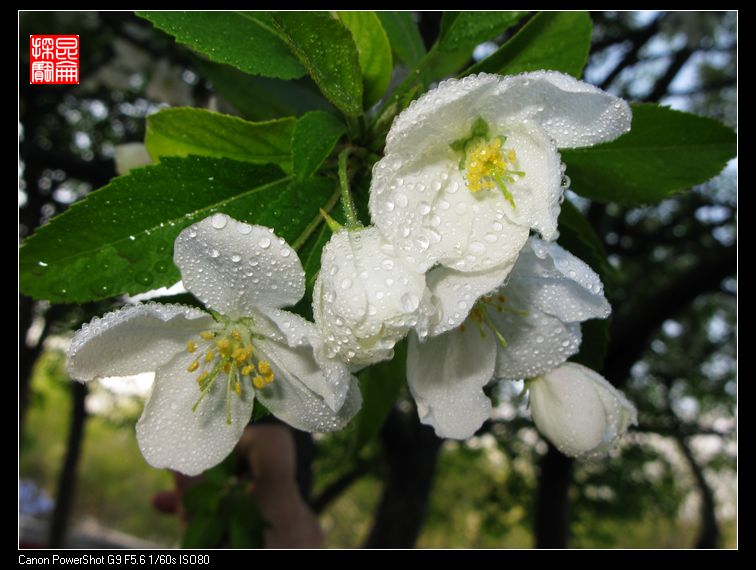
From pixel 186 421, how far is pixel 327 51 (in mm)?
427

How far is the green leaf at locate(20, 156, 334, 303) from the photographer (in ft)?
2.27

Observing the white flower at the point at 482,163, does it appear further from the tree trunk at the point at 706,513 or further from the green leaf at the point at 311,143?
the tree trunk at the point at 706,513

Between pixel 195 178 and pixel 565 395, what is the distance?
1.59 feet

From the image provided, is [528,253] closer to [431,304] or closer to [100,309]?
[431,304]

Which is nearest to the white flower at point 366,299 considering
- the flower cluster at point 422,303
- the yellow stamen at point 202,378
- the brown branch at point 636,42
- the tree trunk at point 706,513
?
the flower cluster at point 422,303

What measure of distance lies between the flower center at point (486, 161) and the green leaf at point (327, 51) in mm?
120

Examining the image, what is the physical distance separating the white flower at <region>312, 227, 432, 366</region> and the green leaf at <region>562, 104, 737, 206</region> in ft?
1.15

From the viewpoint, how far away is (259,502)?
1.69m

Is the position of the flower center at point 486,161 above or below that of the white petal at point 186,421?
above

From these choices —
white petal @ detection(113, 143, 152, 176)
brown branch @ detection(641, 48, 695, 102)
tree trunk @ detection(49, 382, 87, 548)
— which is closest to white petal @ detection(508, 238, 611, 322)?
white petal @ detection(113, 143, 152, 176)

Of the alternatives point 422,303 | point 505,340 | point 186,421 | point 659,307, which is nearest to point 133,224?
point 186,421

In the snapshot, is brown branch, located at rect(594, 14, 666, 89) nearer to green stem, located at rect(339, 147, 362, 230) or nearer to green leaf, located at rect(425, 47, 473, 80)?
green leaf, located at rect(425, 47, 473, 80)

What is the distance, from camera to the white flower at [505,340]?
692mm
